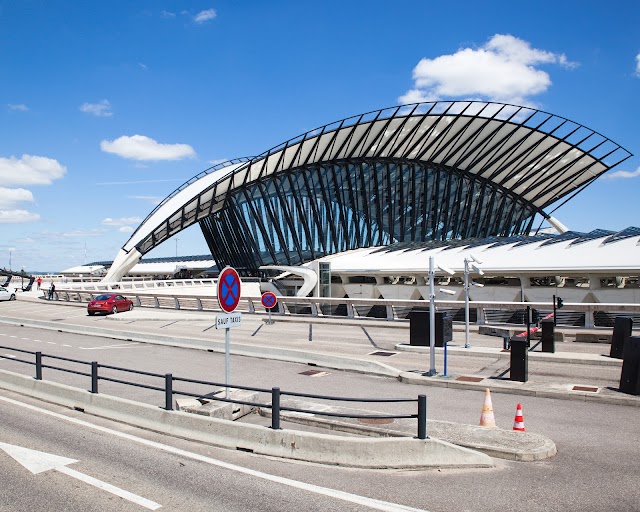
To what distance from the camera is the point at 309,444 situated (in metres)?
8.30

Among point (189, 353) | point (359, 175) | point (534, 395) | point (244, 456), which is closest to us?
point (244, 456)

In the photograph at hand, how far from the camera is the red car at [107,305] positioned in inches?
1438

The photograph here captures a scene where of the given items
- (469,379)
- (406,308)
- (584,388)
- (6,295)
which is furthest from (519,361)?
(6,295)

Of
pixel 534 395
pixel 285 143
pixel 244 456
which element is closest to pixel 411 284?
pixel 285 143

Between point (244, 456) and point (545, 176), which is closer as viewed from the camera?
point (244, 456)

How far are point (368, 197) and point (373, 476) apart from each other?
191 ft

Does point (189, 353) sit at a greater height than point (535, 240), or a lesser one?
lesser

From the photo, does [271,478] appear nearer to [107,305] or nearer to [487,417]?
[487,417]

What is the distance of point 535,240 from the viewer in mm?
40406

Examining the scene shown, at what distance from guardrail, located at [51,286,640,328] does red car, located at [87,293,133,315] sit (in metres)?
3.31

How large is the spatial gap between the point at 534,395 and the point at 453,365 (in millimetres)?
4457

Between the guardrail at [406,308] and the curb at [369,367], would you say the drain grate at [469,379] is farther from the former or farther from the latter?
the guardrail at [406,308]

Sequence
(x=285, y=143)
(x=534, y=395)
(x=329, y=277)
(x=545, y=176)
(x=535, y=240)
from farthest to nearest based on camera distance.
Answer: (x=545, y=176) → (x=285, y=143) → (x=329, y=277) → (x=535, y=240) → (x=534, y=395)

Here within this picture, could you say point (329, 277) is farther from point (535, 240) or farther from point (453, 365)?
point (453, 365)
